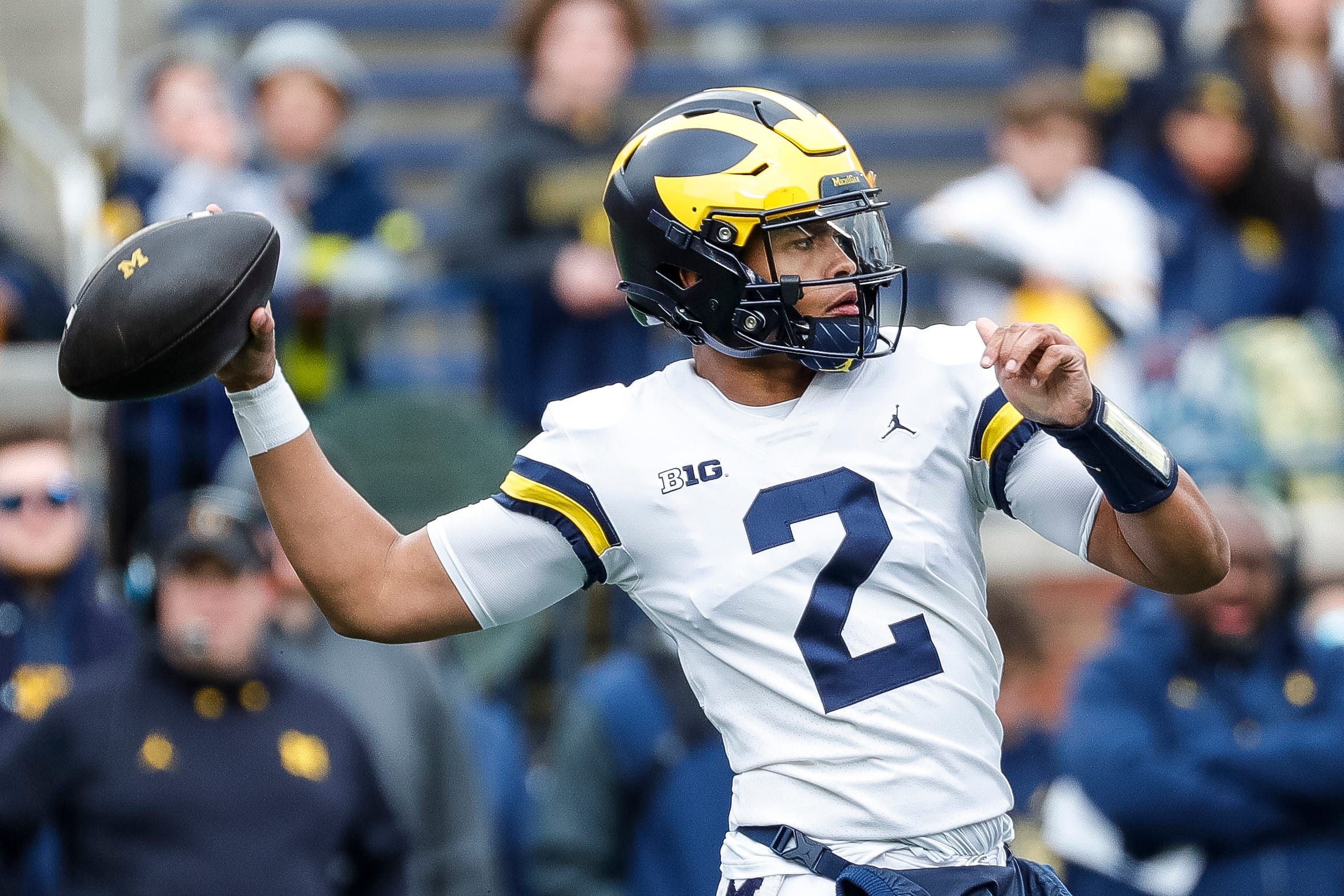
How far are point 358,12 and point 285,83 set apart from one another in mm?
4306

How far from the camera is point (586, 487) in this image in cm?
328

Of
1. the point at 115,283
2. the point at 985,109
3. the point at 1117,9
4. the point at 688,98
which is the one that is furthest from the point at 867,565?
the point at 985,109

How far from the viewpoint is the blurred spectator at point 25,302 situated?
7.73 meters

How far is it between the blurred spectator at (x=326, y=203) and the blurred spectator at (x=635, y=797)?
205 centimetres

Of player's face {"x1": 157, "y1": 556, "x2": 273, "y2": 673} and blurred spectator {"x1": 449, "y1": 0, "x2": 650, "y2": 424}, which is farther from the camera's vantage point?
blurred spectator {"x1": 449, "y1": 0, "x2": 650, "y2": 424}

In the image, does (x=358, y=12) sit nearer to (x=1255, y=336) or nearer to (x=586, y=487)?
(x=1255, y=336)

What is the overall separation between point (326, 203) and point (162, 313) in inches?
175

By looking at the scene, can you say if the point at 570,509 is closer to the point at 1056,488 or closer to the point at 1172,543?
the point at 1056,488

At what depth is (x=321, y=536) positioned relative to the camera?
10.8 ft

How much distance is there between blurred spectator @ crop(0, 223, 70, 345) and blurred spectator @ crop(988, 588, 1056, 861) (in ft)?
12.8

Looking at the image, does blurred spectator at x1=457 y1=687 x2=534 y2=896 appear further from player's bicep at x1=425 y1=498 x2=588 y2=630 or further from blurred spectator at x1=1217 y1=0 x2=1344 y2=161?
blurred spectator at x1=1217 y1=0 x2=1344 y2=161

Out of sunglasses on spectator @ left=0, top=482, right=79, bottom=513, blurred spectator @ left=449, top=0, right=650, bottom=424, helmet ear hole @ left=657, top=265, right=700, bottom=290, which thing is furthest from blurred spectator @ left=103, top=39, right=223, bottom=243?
helmet ear hole @ left=657, top=265, right=700, bottom=290

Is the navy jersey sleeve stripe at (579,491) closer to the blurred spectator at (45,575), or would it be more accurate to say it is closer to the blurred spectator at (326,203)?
the blurred spectator at (45,575)

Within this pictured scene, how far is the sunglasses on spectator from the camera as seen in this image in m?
6.05
